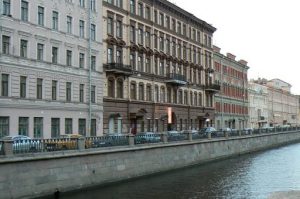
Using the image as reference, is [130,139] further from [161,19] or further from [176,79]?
[161,19]

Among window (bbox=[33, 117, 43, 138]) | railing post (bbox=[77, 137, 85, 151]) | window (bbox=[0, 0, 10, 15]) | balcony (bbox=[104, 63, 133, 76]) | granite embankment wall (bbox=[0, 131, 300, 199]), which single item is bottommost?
granite embankment wall (bbox=[0, 131, 300, 199])

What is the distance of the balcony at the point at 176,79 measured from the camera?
6869 centimetres

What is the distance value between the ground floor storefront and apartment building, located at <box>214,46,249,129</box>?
11747 millimetres

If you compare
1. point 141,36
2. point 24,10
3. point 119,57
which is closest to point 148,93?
point 141,36

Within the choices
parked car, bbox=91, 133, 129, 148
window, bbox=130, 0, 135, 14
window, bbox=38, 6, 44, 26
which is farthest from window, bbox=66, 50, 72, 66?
parked car, bbox=91, 133, 129, 148

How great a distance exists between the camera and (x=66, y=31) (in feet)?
161

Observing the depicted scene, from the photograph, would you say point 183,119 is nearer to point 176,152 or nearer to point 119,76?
point 119,76

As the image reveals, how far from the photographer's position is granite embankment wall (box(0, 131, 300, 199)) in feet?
83.9

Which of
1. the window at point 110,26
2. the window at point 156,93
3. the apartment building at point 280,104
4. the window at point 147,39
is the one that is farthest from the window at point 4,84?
the apartment building at point 280,104

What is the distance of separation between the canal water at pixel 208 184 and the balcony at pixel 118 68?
1455cm

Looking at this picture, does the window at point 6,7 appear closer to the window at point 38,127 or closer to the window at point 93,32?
the window at point 38,127

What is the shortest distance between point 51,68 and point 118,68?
10254mm

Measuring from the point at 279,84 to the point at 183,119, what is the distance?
99967 millimetres

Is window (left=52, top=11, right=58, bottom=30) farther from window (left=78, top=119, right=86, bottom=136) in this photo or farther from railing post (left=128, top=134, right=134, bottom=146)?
railing post (left=128, top=134, right=134, bottom=146)
